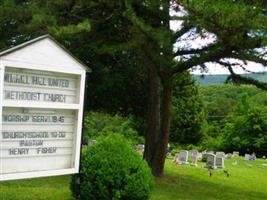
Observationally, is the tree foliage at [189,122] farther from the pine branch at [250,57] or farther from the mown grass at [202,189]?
the pine branch at [250,57]

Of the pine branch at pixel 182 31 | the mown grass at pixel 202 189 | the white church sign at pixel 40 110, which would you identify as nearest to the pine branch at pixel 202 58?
the pine branch at pixel 182 31

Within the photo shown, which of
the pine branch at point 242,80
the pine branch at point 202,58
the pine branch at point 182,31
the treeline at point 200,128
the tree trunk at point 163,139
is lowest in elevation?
the treeline at point 200,128

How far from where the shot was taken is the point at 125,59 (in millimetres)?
18750

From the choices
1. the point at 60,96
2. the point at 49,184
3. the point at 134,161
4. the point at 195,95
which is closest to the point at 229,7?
the point at 134,161

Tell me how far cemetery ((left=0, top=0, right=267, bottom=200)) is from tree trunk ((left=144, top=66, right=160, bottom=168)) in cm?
3

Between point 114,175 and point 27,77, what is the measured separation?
2.41m

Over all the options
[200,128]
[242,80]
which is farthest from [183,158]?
[200,128]

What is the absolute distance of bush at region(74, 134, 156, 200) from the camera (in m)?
8.71

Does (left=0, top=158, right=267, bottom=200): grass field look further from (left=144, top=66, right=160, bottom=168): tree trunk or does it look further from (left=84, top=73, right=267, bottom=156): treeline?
(left=84, top=73, right=267, bottom=156): treeline

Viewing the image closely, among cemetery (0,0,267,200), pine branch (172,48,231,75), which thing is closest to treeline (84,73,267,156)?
cemetery (0,0,267,200)

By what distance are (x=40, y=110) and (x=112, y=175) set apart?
1906 mm

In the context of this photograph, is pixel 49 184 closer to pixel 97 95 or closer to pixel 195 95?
pixel 97 95

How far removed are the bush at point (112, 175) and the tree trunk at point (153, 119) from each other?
7653 millimetres

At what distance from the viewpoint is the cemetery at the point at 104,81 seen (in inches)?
284
